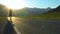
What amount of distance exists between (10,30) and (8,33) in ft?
1.27

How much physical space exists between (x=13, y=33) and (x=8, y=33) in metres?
0.44

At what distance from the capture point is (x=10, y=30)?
42.3 ft

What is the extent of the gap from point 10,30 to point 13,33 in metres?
0.67

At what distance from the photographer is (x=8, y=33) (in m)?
12.5

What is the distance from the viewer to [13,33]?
483 inches
